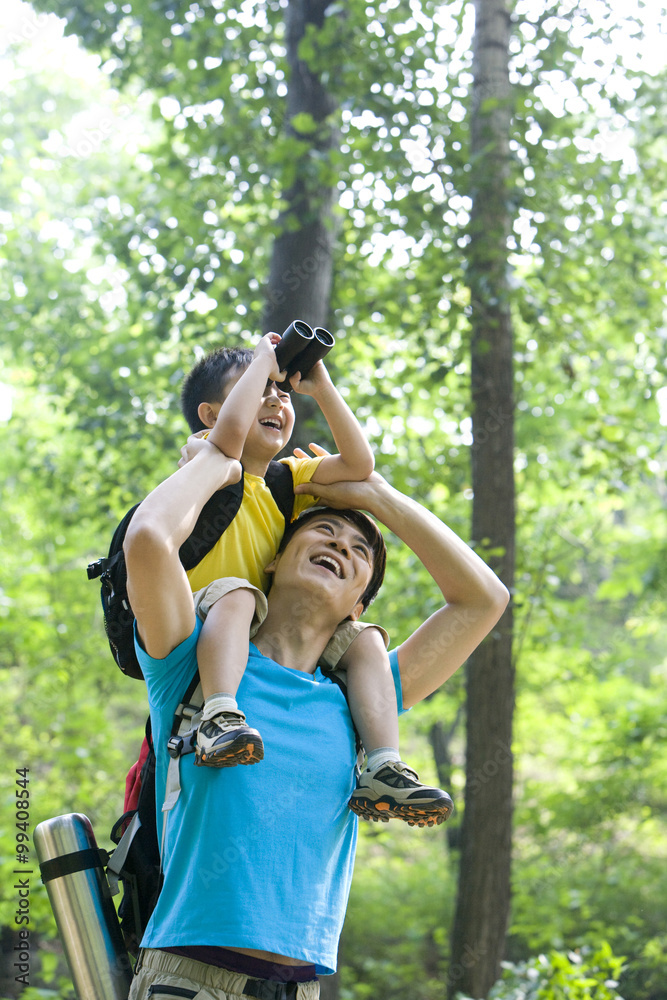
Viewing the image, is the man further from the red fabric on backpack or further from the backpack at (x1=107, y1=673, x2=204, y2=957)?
the red fabric on backpack

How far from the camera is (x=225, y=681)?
5.08ft

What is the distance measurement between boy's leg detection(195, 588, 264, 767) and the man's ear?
61 centimetres

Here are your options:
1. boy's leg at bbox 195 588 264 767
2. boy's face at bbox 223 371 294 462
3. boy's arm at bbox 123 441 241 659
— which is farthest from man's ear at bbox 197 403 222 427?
boy's leg at bbox 195 588 264 767

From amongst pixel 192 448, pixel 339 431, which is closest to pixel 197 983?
pixel 192 448

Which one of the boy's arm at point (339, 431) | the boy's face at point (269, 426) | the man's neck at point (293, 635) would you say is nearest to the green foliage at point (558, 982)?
the man's neck at point (293, 635)

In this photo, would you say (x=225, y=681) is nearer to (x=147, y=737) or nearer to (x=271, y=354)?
(x=147, y=737)

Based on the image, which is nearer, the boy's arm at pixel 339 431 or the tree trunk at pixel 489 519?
the boy's arm at pixel 339 431

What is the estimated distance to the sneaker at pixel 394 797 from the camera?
1537 mm

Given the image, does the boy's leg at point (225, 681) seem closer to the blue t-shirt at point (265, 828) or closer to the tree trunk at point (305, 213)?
the blue t-shirt at point (265, 828)

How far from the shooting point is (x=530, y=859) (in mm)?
7465

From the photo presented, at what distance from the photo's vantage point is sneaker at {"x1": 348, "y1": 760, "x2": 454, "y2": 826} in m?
1.54

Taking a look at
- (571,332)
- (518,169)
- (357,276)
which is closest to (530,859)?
(571,332)

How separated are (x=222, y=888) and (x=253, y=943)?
3.9 inches

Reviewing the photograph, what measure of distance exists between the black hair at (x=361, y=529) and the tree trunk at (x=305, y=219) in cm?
152
